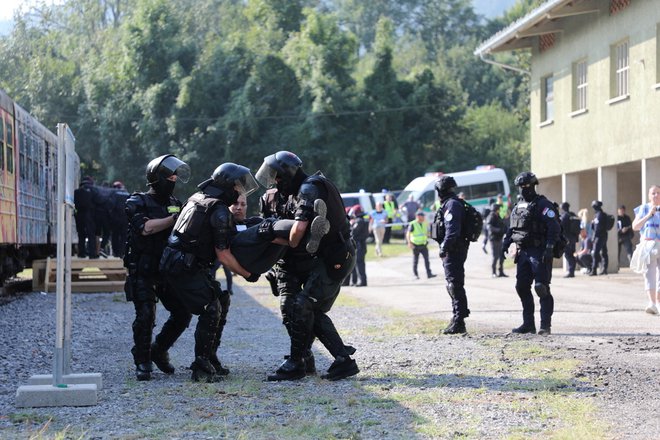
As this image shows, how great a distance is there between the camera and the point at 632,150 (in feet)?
78.0

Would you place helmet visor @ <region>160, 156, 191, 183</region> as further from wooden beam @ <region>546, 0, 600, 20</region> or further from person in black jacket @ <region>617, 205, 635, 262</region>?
person in black jacket @ <region>617, 205, 635, 262</region>

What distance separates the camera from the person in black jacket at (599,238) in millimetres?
24141

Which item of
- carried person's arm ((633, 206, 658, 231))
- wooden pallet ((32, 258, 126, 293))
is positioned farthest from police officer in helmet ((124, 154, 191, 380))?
wooden pallet ((32, 258, 126, 293))

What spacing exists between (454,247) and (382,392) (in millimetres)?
4382

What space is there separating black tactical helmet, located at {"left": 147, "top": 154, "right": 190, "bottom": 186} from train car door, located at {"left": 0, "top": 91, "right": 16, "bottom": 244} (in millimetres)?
8630

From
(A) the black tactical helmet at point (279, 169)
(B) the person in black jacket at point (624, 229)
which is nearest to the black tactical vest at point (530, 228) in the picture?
(A) the black tactical helmet at point (279, 169)

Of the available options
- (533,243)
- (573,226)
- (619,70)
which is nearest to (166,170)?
(533,243)

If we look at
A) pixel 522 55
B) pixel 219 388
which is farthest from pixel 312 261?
pixel 522 55

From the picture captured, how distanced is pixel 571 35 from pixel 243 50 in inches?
1117

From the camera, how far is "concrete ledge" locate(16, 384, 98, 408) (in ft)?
24.8

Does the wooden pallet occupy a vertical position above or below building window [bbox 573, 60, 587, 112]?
below

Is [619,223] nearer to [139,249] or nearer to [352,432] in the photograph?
[139,249]

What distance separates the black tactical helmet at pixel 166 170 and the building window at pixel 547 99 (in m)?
Result: 21.1

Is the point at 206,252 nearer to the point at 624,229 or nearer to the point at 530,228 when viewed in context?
the point at 530,228
